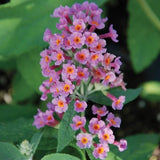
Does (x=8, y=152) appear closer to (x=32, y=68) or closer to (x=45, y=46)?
(x=45, y=46)

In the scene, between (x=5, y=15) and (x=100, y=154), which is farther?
(x=5, y=15)

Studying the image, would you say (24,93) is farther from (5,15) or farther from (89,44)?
(89,44)

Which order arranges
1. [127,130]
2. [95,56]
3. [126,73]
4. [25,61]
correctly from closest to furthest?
[95,56] < [25,61] < [127,130] < [126,73]

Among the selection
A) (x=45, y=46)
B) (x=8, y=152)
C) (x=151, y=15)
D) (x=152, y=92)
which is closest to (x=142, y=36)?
(x=151, y=15)

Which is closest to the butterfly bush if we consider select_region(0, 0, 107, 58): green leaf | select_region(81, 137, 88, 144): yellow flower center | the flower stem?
select_region(81, 137, 88, 144): yellow flower center

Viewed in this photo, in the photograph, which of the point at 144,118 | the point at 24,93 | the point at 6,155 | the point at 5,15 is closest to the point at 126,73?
the point at 144,118
